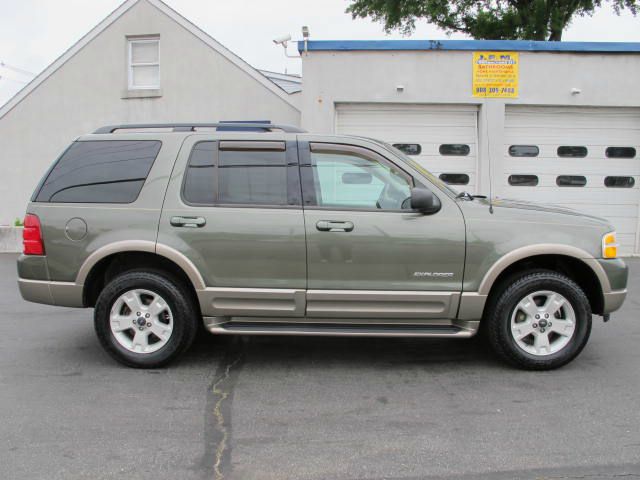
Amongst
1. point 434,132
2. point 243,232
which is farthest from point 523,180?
point 243,232

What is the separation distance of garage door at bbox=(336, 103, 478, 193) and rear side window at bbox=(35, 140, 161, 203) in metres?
6.59

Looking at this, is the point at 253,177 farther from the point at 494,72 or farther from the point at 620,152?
the point at 620,152


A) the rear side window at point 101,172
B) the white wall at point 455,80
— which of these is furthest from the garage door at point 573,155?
the rear side window at point 101,172

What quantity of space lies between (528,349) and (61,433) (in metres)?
3.40

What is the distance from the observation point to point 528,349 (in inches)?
183

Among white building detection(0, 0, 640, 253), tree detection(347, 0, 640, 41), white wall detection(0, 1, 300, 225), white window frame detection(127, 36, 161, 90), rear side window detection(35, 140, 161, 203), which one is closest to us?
rear side window detection(35, 140, 161, 203)

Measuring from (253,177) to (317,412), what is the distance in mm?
1893

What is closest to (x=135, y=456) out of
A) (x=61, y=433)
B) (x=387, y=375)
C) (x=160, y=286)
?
(x=61, y=433)

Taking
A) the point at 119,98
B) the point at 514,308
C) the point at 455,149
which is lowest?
the point at 514,308

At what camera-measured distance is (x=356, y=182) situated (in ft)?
15.7

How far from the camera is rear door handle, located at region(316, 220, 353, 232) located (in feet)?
14.8

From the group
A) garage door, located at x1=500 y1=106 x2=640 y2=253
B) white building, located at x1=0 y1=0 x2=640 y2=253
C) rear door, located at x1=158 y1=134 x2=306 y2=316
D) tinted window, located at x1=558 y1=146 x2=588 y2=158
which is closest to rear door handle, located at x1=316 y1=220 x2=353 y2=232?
rear door, located at x1=158 y1=134 x2=306 y2=316

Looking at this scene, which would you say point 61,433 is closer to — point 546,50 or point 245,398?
point 245,398

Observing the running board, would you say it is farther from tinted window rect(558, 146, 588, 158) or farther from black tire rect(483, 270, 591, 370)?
tinted window rect(558, 146, 588, 158)
